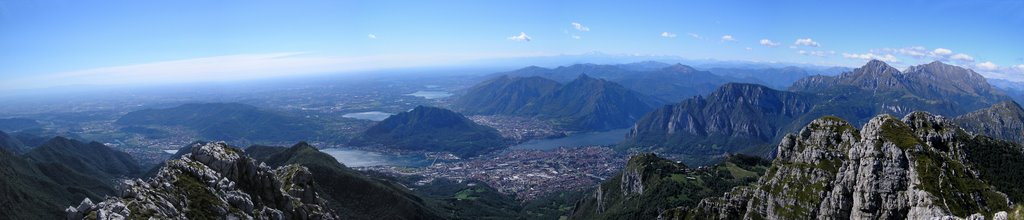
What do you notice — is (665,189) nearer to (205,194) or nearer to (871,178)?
(871,178)

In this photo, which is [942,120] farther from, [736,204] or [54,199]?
[54,199]

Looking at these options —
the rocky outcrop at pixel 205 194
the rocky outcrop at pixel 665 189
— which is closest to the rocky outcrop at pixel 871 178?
the rocky outcrop at pixel 665 189

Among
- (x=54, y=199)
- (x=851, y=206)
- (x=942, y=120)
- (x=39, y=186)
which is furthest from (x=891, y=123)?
(x=39, y=186)

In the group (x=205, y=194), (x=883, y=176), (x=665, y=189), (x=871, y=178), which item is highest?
(x=205, y=194)

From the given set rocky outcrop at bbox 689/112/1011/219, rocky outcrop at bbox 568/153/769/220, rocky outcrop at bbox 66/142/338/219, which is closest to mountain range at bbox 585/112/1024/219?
rocky outcrop at bbox 689/112/1011/219

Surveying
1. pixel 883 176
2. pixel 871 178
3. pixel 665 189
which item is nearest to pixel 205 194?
pixel 871 178

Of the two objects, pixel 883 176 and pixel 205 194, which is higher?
pixel 205 194

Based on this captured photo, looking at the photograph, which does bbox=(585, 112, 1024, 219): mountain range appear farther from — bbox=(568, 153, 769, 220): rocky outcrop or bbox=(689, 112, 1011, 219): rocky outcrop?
bbox=(568, 153, 769, 220): rocky outcrop
